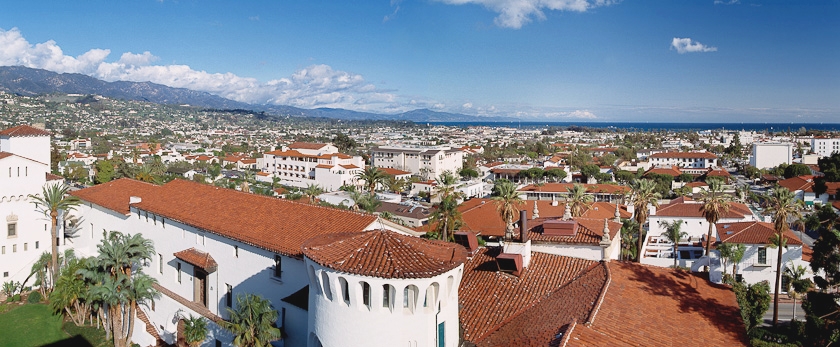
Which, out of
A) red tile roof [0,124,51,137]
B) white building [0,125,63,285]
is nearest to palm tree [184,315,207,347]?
white building [0,125,63,285]

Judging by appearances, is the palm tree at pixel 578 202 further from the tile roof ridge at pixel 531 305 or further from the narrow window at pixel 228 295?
the narrow window at pixel 228 295

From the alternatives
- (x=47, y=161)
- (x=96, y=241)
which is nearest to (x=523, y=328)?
(x=96, y=241)

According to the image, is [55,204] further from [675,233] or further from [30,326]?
[675,233]

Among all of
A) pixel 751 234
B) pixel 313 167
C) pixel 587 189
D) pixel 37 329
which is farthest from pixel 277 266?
pixel 313 167

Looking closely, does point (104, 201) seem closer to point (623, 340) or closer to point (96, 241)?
point (96, 241)

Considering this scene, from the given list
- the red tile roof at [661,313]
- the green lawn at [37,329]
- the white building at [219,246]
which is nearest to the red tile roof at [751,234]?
the red tile roof at [661,313]

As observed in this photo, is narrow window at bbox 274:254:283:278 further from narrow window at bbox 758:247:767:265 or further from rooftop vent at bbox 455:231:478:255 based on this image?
narrow window at bbox 758:247:767:265
